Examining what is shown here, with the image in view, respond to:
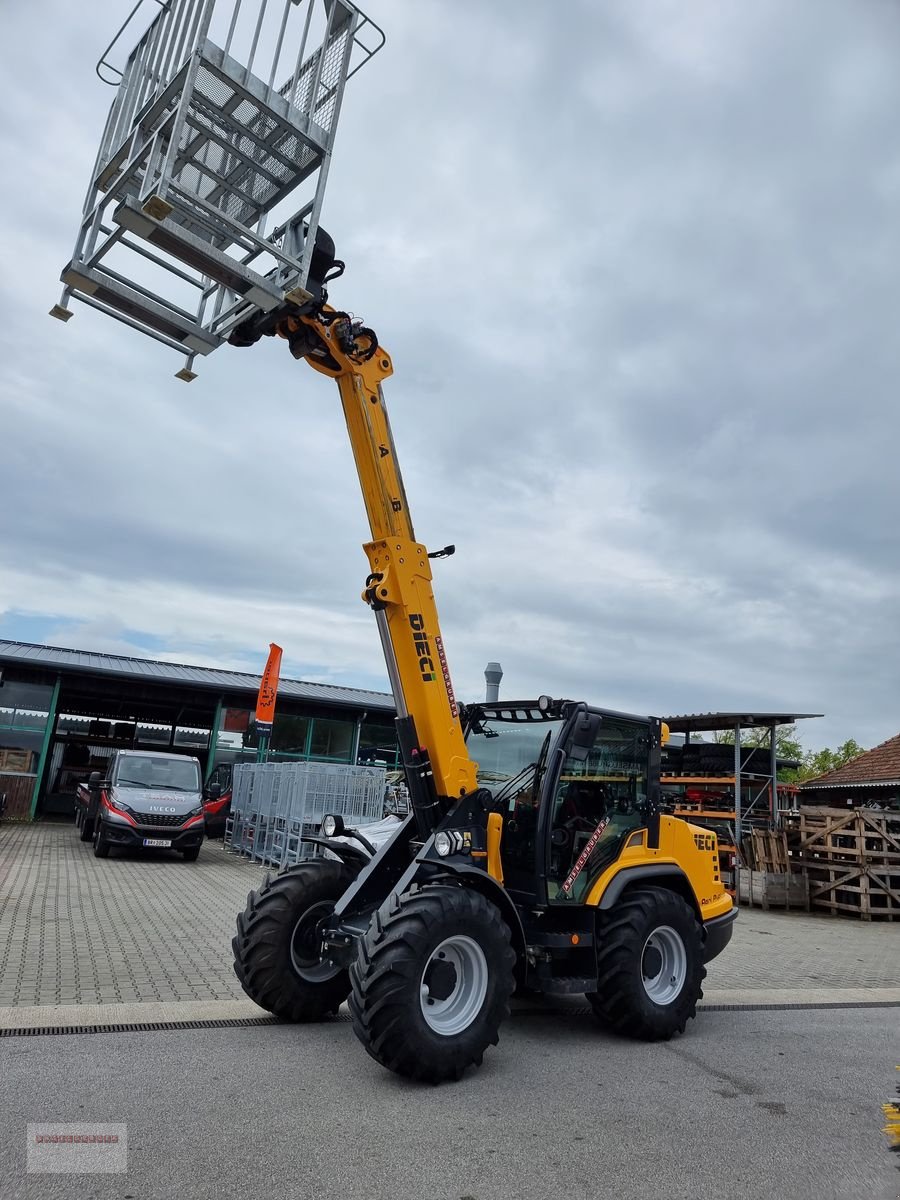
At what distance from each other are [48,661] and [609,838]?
1889cm

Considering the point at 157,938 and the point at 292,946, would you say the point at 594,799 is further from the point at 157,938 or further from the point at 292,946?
the point at 157,938

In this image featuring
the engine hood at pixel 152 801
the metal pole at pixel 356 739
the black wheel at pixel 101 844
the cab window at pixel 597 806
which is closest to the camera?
the cab window at pixel 597 806

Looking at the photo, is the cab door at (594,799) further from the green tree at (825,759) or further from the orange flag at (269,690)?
the green tree at (825,759)

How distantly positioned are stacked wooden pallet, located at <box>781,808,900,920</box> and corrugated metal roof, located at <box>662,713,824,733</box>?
1725mm

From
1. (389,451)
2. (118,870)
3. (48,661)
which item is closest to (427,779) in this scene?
(389,451)

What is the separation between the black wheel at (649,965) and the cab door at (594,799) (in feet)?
1.10

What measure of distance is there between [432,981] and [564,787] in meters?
1.65

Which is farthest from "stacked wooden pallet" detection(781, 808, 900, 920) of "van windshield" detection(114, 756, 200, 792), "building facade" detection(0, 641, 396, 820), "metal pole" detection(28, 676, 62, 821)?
"metal pole" detection(28, 676, 62, 821)

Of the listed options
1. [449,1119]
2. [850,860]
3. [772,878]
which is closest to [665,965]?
[449,1119]

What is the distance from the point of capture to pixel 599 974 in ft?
18.3

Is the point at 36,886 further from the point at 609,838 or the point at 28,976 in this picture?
the point at 609,838

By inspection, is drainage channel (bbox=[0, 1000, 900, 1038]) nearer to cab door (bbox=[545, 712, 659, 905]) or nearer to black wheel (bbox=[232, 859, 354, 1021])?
black wheel (bbox=[232, 859, 354, 1021])

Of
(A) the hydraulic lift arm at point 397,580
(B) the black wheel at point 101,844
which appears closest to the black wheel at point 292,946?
(A) the hydraulic lift arm at point 397,580

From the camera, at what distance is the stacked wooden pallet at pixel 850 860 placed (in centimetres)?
1422
